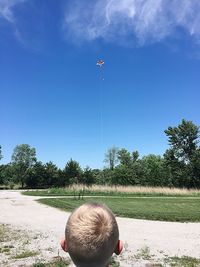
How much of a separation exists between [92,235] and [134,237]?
366 inches

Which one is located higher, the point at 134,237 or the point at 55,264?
the point at 134,237

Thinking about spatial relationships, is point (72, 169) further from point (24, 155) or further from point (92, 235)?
point (92, 235)

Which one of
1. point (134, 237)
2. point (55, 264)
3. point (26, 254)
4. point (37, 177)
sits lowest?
point (55, 264)

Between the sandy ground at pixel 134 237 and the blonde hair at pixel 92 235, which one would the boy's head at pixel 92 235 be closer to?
the blonde hair at pixel 92 235

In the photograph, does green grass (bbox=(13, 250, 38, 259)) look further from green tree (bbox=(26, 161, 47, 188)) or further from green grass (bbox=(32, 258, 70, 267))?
green tree (bbox=(26, 161, 47, 188))

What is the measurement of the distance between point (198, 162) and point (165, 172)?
637 centimetres

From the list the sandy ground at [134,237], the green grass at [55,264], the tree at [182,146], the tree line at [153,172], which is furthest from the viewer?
the tree at [182,146]

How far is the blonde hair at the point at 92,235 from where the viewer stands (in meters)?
2.01

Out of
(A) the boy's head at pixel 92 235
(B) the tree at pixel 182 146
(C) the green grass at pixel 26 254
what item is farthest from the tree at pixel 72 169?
(A) the boy's head at pixel 92 235

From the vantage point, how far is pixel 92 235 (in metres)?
2.01

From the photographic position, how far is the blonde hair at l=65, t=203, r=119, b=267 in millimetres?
2010

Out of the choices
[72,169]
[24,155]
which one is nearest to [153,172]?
[72,169]

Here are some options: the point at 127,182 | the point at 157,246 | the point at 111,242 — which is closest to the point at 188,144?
the point at 127,182

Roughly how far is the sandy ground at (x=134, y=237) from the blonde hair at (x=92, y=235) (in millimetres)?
5821
